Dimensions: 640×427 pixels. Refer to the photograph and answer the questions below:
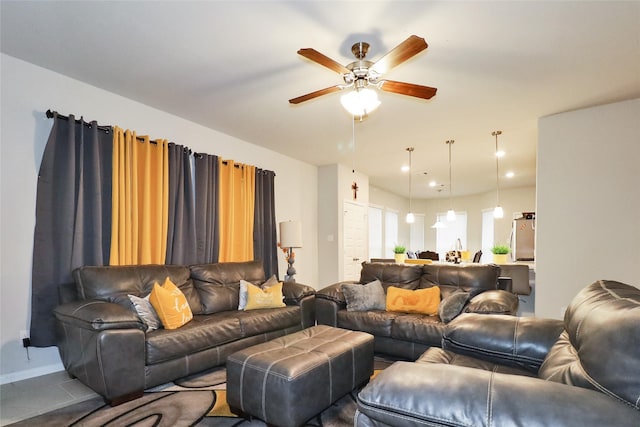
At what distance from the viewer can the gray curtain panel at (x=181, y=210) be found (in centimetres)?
379

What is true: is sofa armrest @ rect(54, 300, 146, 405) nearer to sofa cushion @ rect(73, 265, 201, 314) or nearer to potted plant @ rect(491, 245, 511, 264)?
sofa cushion @ rect(73, 265, 201, 314)

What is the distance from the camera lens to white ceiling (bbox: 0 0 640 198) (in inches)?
86.7

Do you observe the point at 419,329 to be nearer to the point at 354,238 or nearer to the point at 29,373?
the point at 29,373

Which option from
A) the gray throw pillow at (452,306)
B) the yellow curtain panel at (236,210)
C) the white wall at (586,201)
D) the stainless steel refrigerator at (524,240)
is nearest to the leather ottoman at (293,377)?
the gray throw pillow at (452,306)

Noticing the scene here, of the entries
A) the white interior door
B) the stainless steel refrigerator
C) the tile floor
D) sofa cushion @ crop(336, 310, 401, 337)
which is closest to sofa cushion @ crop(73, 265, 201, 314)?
the tile floor

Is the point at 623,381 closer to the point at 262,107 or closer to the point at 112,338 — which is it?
the point at 112,338

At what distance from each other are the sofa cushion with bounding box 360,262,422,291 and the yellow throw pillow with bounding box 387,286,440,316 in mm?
241

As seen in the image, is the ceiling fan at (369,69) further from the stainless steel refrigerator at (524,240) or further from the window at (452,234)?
the window at (452,234)

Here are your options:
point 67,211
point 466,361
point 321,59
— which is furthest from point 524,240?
point 67,211

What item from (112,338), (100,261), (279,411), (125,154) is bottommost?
(279,411)

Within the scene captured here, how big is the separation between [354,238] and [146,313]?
4.82 metres

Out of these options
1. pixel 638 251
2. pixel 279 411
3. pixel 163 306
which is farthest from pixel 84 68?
pixel 638 251

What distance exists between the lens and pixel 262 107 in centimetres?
375

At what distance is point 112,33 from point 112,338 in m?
2.12
